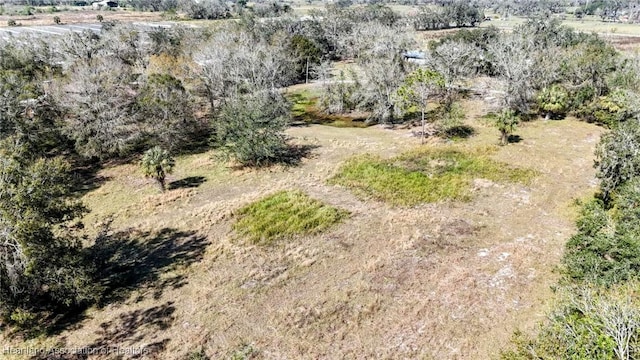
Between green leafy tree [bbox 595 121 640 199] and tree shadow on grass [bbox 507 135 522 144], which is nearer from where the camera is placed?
green leafy tree [bbox 595 121 640 199]

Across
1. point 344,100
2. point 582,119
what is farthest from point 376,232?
point 582,119

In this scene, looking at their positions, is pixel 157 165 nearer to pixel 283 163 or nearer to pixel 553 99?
pixel 283 163

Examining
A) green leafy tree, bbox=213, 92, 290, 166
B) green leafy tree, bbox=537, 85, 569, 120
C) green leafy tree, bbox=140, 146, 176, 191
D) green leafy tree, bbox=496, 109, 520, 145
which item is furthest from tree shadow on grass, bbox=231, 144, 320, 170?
green leafy tree, bbox=537, 85, 569, 120

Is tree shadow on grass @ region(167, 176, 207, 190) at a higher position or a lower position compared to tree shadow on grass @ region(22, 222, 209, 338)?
higher

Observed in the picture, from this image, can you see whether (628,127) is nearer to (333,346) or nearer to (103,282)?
(333,346)

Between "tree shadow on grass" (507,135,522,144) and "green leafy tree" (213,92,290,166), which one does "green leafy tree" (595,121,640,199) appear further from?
"green leafy tree" (213,92,290,166)

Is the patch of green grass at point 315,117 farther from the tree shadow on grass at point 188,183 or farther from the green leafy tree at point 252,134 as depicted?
the tree shadow on grass at point 188,183
